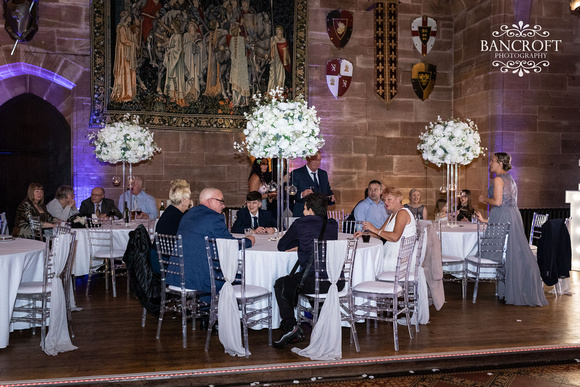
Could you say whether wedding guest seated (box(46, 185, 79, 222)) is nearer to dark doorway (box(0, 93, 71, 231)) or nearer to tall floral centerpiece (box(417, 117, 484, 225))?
dark doorway (box(0, 93, 71, 231))

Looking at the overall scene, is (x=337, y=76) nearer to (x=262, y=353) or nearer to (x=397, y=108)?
(x=397, y=108)

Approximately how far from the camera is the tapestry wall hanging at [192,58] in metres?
10.1

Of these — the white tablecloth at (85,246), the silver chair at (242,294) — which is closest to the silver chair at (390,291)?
the silver chair at (242,294)

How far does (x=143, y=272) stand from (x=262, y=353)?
1473mm

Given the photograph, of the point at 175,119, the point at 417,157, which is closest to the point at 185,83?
the point at 175,119

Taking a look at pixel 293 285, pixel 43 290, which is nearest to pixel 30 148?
pixel 43 290

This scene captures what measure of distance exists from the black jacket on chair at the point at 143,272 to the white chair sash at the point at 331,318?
1.63m

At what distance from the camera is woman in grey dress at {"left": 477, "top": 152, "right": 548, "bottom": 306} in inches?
266

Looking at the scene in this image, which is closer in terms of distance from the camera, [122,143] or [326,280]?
[326,280]

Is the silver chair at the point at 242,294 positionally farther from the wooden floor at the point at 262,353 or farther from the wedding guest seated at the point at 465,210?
the wedding guest seated at the point at 465,210

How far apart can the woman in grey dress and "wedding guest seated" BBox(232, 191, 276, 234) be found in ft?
8.63

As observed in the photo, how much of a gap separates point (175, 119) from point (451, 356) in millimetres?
7107

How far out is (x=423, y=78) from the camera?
11672 mm

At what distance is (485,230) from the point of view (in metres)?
7.06
